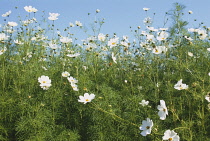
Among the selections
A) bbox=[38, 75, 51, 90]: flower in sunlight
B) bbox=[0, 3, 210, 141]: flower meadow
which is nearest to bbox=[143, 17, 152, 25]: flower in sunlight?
bbox=[0, 3, 210, 141]: flower meadow

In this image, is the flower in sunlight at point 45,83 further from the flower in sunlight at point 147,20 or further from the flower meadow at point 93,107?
the flower in sunlight at point 147,20

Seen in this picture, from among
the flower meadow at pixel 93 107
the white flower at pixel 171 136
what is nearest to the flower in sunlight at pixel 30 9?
the flower meadow at pixel 93 107

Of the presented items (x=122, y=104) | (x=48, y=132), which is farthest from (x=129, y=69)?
(x=48, y=132)

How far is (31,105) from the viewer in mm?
3041

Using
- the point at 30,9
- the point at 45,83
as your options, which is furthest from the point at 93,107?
the point at 30,9

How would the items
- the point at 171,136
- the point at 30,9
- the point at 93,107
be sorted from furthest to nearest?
the point at 30,9 < the point at 93,107 < the point at 171,136

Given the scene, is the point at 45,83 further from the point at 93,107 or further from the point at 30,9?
the point at 30,9

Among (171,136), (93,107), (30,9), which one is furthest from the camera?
(30,9)

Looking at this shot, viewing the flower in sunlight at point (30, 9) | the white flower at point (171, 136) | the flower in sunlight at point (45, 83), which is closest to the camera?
the white flower at point (171, 136)

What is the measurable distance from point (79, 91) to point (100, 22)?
1608mm

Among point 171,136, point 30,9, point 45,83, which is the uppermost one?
point 30,9

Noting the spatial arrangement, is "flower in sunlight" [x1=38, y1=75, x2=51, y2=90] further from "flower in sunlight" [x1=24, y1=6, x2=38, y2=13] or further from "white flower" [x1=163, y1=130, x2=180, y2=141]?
"flower in sunlight" [x1=24, y1=6, x2=38, y2=13]

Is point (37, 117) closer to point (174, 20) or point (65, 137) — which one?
point (65, 137)

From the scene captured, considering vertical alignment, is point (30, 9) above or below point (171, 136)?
above
